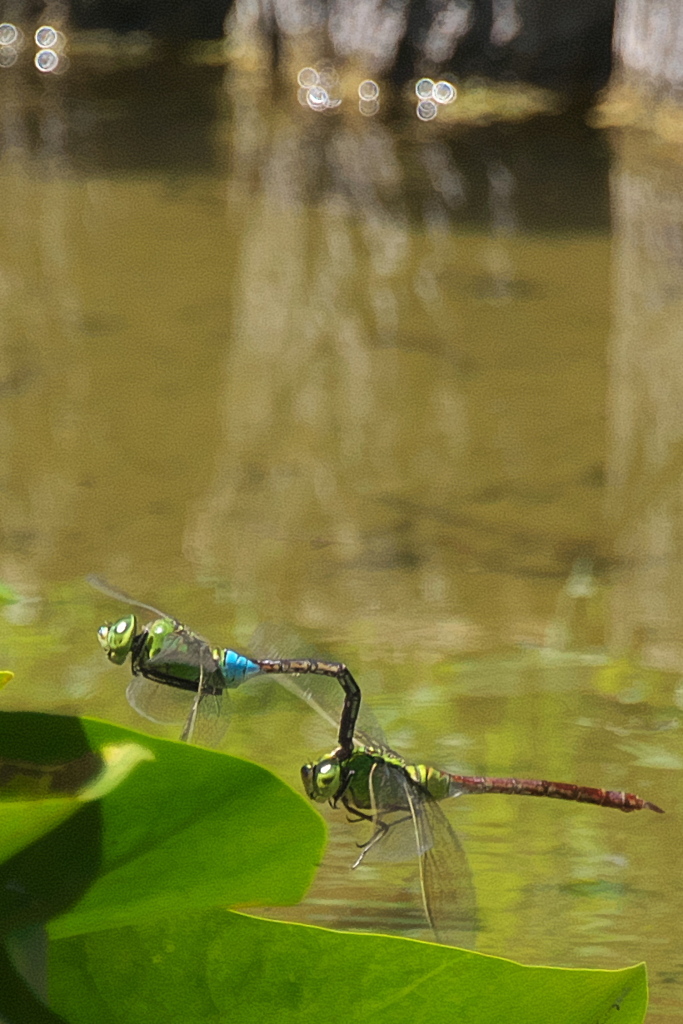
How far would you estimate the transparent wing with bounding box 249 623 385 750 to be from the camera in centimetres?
44

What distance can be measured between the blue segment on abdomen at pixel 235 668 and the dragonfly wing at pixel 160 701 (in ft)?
0.08

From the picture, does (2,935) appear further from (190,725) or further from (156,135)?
(156,135)

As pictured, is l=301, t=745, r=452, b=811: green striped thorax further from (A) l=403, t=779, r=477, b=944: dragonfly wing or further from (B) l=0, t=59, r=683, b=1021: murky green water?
(B) l=0, t=59, r=683, b=1021: murky green water

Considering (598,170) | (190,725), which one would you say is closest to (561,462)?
(190,725)

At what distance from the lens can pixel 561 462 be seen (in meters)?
1.85

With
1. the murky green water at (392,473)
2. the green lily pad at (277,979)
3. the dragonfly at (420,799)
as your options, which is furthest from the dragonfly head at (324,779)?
the murky green water at (392,473)

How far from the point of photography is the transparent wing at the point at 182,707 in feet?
1.45

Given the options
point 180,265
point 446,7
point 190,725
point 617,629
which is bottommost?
point 617,629

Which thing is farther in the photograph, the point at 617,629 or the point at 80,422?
the point at 80,422

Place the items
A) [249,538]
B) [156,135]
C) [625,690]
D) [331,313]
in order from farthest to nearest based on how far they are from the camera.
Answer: [156,135]
[331,313]
[249,538]
[625,690]

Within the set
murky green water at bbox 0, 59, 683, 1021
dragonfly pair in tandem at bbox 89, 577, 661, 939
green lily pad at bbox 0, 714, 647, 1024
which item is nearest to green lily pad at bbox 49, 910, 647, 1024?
green lily pad at bbox 0, 714, 647, 1024

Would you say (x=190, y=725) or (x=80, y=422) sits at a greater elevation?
(x=190, y=725)

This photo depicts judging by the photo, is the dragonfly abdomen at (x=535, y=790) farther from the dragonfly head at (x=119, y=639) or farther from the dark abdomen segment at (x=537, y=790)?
the dragonfly head at (x=119, y=639)

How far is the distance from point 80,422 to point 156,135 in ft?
7.24
